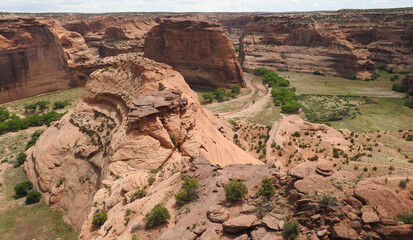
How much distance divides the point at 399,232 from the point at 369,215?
1061mm

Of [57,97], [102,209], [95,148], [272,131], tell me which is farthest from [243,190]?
[57,97]

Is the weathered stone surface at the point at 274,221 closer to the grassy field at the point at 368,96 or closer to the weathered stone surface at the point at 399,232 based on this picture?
the weathered stone surface at the point at 399,232

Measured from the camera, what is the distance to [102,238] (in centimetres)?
1528

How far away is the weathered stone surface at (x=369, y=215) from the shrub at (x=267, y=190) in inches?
164

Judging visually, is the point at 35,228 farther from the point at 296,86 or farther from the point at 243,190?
the point at 296,86

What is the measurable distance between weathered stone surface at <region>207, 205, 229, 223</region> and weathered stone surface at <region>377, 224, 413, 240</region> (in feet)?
21.8

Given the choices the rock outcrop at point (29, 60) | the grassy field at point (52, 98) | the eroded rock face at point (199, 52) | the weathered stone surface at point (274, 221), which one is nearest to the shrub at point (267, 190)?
the weathered stone surface at point (274, 221)

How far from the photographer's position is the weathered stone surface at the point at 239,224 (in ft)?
38.3

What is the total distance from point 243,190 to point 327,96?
2419 inches

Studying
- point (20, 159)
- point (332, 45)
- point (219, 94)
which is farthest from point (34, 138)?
point (332, 45)

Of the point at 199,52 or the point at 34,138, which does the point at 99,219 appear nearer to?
the point at 34,138

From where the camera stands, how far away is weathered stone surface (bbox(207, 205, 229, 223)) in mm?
12882

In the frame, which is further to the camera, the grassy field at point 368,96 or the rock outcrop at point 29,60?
the rock outcrop at point 29,60

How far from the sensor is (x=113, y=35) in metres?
111
